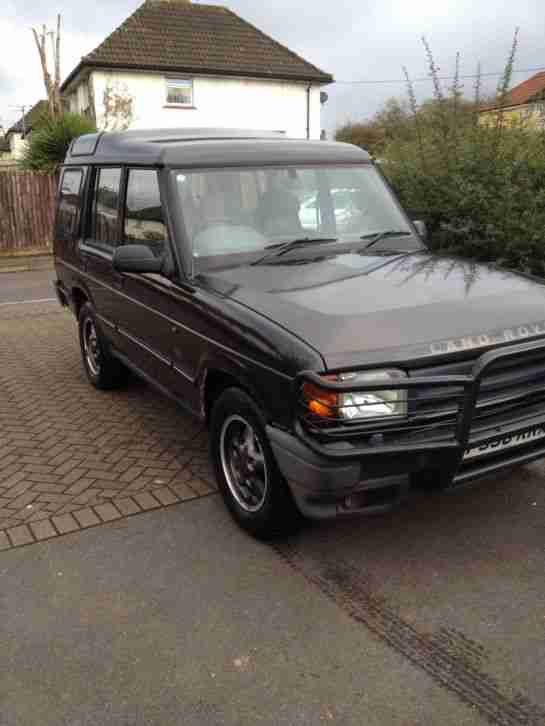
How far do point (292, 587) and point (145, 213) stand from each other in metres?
2.57

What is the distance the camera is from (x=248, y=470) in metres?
3.69

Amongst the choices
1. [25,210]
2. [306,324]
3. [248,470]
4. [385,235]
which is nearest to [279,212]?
[385,235]

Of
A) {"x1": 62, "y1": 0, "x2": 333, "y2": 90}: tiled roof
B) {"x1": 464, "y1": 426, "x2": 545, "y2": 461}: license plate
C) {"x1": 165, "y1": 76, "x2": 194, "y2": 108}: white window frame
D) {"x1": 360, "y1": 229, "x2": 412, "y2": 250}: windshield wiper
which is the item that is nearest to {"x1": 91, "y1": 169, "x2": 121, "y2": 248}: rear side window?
{"x1": 360, "y1": 229, "x2": 412, "y2": 250}: windshield wiper

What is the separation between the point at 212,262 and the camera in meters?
4.02

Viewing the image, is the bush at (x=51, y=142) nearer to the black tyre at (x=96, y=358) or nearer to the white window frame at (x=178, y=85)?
the white window frame at (x=178, y=85)

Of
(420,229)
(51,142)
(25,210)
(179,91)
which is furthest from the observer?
(179,91)

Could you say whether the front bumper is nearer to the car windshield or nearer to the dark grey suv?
the dark grey suv

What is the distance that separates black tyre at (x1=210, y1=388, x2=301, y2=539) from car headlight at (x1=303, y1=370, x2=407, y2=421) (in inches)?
16.8

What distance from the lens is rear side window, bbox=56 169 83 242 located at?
605 centimetres

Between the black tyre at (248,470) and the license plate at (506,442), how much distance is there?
91 cm

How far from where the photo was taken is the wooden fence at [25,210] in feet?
59.5

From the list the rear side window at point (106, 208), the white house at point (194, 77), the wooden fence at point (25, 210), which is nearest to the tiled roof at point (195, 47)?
the white house at point (194, 77)

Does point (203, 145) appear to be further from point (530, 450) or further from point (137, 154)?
point (530, 450)

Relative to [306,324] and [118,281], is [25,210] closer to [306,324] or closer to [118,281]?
[118,281]
